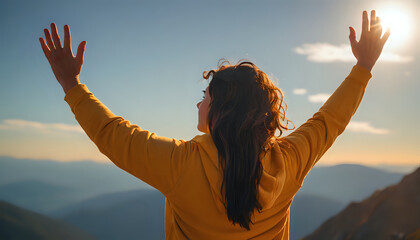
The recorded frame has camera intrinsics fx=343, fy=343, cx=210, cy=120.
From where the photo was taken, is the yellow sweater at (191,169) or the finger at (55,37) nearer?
the yellow sweater at (191,169)

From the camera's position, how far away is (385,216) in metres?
6.13

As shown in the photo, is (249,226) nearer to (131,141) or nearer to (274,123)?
(274,123)

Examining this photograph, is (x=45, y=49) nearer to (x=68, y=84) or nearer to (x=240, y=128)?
(x=68, y=84)

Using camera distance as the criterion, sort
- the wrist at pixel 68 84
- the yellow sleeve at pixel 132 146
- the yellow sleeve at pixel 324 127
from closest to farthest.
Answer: the yellow sleeve at pixel 132 146 → the wrist at pixel 68 84 → the yellow sleeve at pixel 324 127

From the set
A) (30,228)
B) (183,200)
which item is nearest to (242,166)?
(183,200)

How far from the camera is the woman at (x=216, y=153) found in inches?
47.5

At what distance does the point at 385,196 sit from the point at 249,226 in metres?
6.16

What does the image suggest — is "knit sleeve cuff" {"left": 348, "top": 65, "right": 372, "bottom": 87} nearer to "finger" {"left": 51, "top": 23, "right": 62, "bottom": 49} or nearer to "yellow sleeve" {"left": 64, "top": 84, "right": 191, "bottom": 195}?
"yellow sleeve" {"left": 64, "top": 84, "right": 191, "bottom": 195}

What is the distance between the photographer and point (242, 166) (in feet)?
4.12

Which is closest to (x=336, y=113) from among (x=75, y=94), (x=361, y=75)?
(x=361, y=75)

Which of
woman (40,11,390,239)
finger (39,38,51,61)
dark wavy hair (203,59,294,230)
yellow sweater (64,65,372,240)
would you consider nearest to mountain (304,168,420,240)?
yellow sweater (64,65,372,240)

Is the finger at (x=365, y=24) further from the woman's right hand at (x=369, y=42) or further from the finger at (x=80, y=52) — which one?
the finger at (x=80, y=52)

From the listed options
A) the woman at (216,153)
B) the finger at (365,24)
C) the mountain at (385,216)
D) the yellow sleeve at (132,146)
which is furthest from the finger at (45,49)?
the mountain at (385,216)

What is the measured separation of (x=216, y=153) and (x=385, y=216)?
5984 mm
